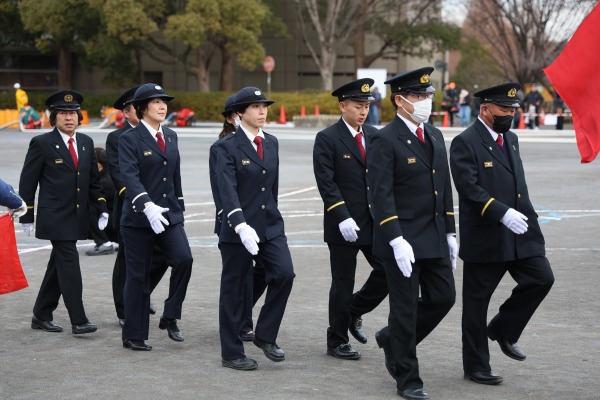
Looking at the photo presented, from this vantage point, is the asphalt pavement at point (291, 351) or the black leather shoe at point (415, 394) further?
the asphalt pavement at point (291, 351)

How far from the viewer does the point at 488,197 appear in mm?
7148

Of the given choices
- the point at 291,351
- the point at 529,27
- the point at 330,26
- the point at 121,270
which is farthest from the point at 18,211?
the point at 330,26

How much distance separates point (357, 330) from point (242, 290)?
0.97 metres

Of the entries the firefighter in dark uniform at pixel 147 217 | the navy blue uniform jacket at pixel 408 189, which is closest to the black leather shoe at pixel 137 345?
the firefighter in dark uniform at pixel 147 217

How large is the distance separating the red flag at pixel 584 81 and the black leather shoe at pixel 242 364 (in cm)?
263

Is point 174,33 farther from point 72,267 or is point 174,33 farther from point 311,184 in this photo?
point 72,267

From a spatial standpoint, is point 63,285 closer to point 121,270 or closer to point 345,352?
point 121,270

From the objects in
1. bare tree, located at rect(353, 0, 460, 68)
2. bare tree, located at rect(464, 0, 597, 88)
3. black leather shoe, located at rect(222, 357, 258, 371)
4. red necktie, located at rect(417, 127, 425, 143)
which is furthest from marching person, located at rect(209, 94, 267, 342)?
bare tree, located at rect(353, 0, 460, 68)

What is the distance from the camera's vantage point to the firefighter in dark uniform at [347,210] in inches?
314

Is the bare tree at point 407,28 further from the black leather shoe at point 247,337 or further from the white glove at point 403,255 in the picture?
the white glove at point 403,255

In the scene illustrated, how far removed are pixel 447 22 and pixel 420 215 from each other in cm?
5226

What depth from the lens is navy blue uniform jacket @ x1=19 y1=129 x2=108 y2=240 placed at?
29.2ft

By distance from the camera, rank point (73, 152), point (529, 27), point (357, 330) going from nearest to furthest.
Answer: point (357, 330), point (73, 152), point (529, 27)

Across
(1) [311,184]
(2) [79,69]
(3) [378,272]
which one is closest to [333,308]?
(3) [378,272]
